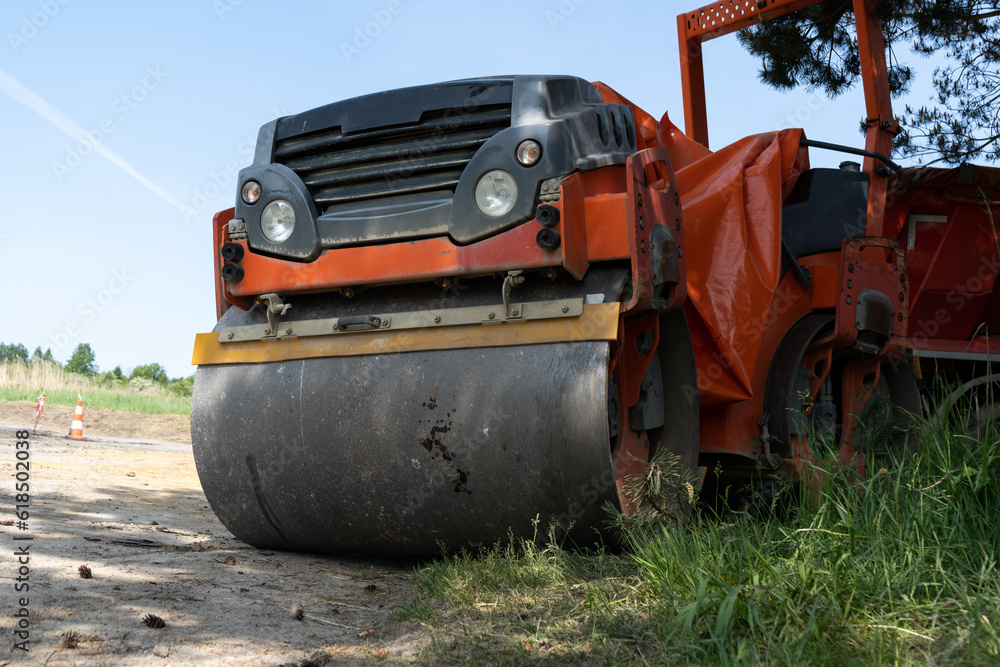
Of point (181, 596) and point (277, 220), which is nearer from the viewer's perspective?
point (181, 596)

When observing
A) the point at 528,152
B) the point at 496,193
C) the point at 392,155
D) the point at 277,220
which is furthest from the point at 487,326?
the point at 277,220

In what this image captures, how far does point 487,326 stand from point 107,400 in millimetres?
18666

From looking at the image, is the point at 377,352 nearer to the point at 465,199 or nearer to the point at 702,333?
the point at 465,199

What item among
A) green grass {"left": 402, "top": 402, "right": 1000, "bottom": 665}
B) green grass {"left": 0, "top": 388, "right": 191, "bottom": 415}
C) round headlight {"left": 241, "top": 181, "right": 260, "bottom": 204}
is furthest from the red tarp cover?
green grass {"left": 0, "top": 388, "right": 191, "bottom": 415}

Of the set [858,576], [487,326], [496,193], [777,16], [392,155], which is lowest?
[858,576]

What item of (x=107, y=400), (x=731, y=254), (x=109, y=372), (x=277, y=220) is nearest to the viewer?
(x=277, y=220)

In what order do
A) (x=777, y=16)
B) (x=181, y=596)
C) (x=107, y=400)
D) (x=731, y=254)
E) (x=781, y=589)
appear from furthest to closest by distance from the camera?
(x=107, y=400) → (x=777, y=16) → (x=731, y=254) → (x=181, y=596) → (x=781, y=589)

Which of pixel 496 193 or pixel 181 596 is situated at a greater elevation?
pixel 496 193

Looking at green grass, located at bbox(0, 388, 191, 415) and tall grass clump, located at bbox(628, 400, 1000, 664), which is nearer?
tall grass clump, located at bbox(628, 400, 1000, 664)

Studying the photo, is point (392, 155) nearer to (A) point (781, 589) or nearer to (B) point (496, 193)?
(B) point (496, 193)

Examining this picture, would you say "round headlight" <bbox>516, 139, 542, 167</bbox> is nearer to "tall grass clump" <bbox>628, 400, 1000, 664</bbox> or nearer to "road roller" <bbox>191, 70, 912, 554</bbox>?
"road roller" <bbox>191, 70, 912, 554</bbox>

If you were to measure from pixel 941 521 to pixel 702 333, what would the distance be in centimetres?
135

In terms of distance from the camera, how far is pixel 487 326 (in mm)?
3242

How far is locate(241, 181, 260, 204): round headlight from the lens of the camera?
3.76 m
